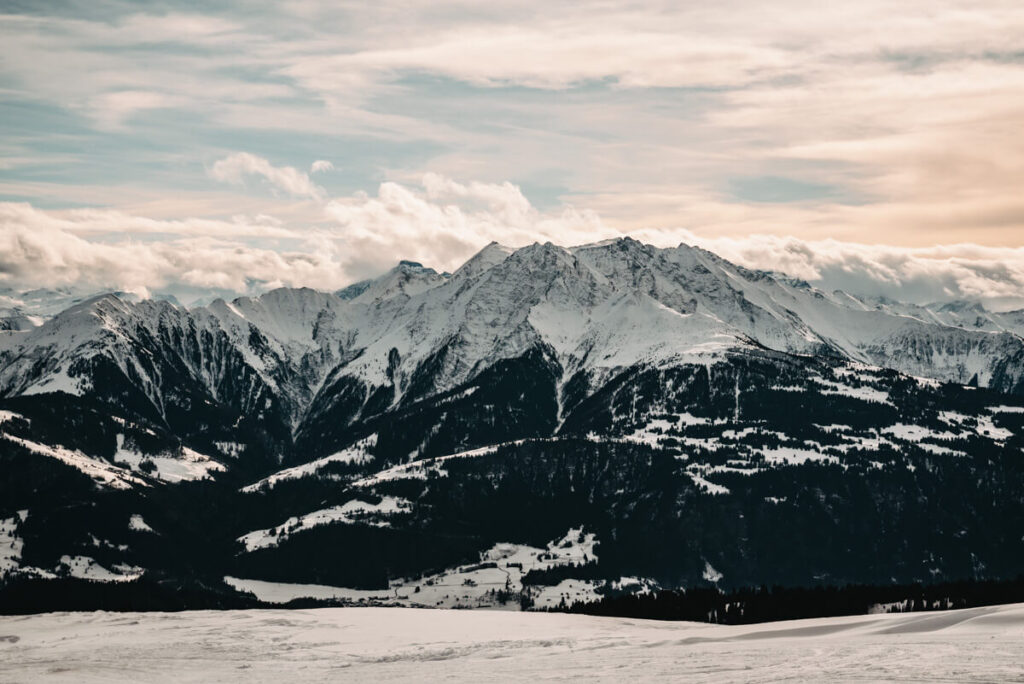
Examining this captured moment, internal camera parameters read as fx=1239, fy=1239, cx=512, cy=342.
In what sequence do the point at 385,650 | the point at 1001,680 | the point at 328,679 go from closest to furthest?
the point at 1001,680, the point at 328,679, the point at 385,650

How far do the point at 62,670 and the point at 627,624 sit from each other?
3206 inches

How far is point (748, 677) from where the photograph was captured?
4400 inches

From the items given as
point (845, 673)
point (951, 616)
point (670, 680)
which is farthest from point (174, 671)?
point (951, 616)

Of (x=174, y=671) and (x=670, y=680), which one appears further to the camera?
(x=174, y=671)

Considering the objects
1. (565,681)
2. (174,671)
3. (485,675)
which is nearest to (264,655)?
(174,671)

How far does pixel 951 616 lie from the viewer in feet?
478

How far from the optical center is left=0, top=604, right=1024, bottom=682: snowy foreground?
114250 mm

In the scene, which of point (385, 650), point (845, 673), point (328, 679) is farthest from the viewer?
point (385, 650)

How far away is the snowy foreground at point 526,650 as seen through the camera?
4498 inches

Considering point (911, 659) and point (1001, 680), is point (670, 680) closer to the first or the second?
point (911, 659)

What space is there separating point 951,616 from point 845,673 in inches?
1710

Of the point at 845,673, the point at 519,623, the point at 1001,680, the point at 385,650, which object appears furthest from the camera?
the point at 519,623

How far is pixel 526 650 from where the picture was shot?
150 m

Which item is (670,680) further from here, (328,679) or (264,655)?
(264,655)
